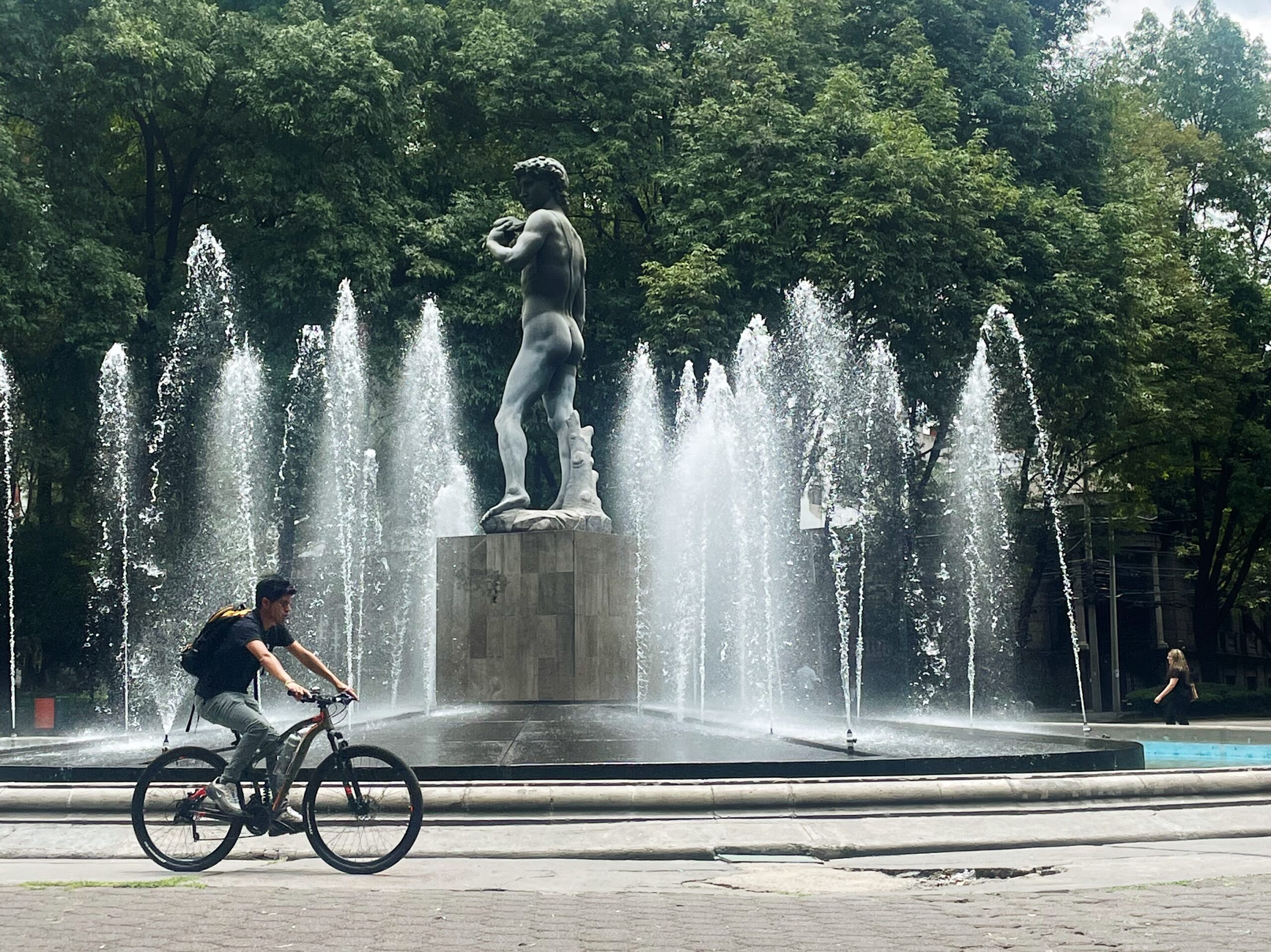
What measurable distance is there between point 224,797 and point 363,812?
763mm

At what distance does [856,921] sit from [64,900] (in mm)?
3605

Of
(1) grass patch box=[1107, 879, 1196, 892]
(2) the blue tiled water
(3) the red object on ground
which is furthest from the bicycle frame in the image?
(3) the red object on ground

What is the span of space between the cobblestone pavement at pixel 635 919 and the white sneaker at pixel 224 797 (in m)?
0.73

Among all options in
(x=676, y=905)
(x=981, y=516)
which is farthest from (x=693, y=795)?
(x=981, y=516)

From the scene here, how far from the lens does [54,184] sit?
27.9 metres

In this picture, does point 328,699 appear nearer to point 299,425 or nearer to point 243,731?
point 243,731

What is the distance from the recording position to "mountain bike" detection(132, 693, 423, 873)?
27.0 ft

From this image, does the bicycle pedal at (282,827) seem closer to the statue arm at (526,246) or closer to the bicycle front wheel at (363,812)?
the bicycle front wheel at (363,812)

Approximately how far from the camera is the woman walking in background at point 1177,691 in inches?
887

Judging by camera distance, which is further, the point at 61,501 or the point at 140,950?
the point at 61,501

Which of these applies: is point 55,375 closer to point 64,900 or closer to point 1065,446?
point 1065,446

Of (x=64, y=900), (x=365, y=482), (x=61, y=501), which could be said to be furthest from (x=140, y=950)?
(x=61, y=501)

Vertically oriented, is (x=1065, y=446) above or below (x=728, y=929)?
above

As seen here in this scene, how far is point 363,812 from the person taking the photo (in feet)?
27.1
